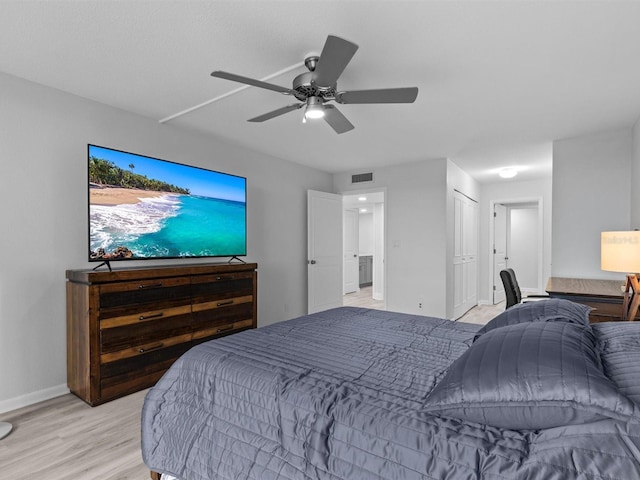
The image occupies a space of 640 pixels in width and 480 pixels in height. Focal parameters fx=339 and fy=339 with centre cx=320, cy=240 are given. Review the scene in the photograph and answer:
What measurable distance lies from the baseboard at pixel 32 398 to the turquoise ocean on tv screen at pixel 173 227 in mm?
1200

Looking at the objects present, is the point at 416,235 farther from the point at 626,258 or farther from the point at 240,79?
the point at 240,79

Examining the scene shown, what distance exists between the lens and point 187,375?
1.71 meters

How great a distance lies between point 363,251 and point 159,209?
7254 millimetres

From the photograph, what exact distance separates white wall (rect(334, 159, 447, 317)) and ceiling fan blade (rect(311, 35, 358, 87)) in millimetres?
3377

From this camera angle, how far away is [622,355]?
1.22m

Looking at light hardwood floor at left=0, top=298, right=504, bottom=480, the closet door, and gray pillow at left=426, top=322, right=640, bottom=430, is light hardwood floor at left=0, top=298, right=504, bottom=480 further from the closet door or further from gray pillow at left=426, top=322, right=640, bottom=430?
the closet door

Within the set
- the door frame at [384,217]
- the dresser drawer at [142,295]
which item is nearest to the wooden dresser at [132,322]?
the dresser drawer at [142,295]

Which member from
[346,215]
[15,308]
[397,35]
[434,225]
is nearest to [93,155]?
[15,308]

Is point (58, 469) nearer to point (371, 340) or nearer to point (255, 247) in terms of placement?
point (371, 340)

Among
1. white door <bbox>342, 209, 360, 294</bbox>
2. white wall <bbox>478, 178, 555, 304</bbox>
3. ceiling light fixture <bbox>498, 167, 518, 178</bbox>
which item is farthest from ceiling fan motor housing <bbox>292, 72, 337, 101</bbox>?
white door <bbox>342, 209, 360, 294</bbox>

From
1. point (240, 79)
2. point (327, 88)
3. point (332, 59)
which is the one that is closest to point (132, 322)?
point (240, 79)

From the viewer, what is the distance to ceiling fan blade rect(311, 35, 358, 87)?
1656mm

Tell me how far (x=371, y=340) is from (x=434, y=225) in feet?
11.3

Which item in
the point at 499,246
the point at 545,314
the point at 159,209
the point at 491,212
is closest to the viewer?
the point at 545,314
